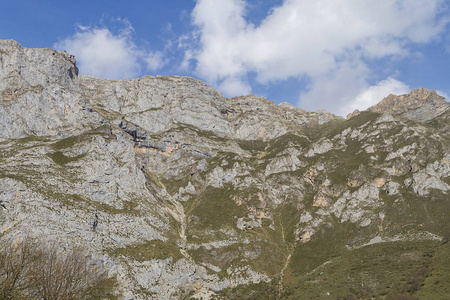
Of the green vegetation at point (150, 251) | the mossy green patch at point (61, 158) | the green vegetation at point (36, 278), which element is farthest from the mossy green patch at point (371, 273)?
the mossy green patch at point (61, 158)

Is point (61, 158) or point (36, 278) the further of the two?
point (61, 158)

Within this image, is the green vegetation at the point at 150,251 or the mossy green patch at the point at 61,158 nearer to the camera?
the green vegetation at the point at 150,251

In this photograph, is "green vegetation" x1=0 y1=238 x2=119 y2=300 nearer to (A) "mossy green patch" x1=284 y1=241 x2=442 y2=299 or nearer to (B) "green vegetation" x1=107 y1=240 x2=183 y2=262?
(B) "green vegetation" x1=107 y1=240 x2=183 y2=262

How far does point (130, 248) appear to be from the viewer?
148000 millimetres

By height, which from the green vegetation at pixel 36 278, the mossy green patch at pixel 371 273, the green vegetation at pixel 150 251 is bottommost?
the mossy green patch at pixel 371 273

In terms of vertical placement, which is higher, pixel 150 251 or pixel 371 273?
pixel 150 251

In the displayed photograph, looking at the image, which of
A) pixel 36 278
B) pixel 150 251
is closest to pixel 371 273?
pixel 150 251

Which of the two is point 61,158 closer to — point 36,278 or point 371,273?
point 36,278

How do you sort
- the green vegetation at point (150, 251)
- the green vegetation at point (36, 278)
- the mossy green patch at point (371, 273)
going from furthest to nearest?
the green vegetation at point (150, 251) < the mossy green patch at point (371, 273) < the green vegetation at point (36, 278)

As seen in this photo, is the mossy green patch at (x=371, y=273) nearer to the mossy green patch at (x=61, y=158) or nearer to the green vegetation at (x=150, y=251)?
the green vegetation at (x=150, y=251)

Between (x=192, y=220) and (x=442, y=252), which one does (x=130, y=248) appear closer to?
(x=192, y=220)

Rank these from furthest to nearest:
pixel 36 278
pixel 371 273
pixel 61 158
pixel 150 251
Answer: pixel 61 158 → pixel 150 251 → pixel 371 273 → pixel 36 278

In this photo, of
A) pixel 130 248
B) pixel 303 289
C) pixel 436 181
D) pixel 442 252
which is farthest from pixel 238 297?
pixel 436 181

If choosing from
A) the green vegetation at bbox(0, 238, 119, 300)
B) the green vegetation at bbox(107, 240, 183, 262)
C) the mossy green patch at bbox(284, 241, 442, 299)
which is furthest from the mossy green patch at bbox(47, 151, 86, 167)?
the mossy green patch at bbox(284, 241, 442, 299)
